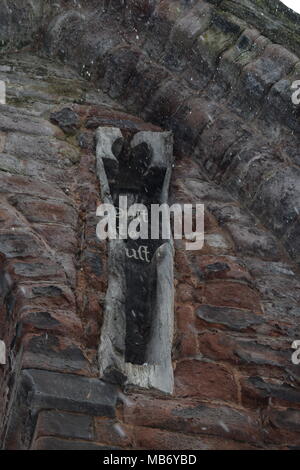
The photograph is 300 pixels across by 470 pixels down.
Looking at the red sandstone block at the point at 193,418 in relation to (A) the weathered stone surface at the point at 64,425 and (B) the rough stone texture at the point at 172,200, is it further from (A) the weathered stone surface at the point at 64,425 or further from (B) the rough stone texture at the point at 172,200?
(A) the weathered stone surface at the point at 64,425

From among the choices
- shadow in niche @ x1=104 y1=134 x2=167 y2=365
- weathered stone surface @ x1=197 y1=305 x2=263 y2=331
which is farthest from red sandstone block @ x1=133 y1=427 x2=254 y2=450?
weathered stone surface @ x1=197 y1=305 x2=263 y2=331

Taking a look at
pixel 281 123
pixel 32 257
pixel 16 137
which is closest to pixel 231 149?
pixel 281 123

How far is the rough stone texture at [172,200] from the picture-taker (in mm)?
2770

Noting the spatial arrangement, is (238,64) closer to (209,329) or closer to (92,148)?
(92,148)

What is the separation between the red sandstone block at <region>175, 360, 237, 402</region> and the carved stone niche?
40 millimetres

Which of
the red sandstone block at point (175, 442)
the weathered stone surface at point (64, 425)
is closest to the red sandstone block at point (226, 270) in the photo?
the red sandstone block at point (175, 442)

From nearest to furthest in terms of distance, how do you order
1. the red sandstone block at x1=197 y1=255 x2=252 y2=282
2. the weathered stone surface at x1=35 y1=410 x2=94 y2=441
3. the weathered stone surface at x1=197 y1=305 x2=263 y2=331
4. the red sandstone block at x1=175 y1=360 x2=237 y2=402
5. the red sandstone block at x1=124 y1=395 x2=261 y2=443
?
1. the weathered stone surface at x1=35 y1=410 x2=94 y2=441
2. the red sandstone block at x1=124 y1=395 x2=261 y2=443
3. the red sandstone block at x1=175 y1=360 x2=237 y2=402
4. the weathered stone surface at x1=197 y1=305 x2=263 y2=331
5. the red sandstone block at x1=197 y1=255 x2=252 y2=282

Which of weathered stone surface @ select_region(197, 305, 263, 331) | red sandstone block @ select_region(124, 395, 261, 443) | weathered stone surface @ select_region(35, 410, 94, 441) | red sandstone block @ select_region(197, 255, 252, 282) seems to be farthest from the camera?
red sandstone block @ select_region(197, 255, 252, 282)

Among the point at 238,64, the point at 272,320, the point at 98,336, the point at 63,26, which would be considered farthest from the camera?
the point at 63,26

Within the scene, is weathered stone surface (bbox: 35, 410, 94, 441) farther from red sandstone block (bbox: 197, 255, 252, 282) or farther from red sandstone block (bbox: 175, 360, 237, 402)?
red sandstone block (bbox: 197, 255, 252, 282)

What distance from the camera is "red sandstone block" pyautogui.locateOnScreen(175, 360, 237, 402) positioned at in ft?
9.59

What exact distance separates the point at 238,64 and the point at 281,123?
435 mm

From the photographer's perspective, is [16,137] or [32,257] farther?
[16,137]

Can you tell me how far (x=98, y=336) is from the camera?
302 centimetres
